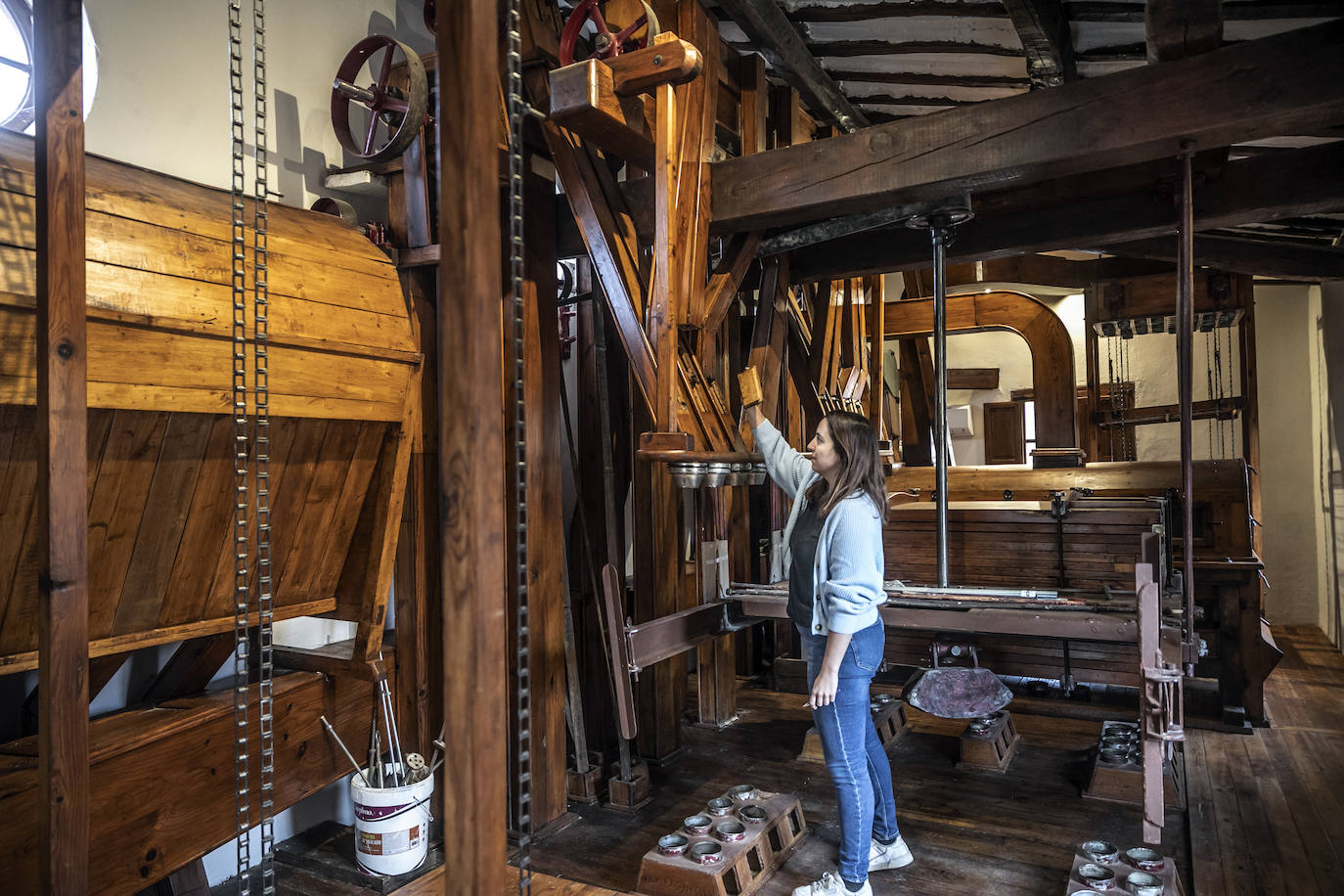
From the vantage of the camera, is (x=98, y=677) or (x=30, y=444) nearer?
(x=30, y=444)

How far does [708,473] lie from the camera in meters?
3.98

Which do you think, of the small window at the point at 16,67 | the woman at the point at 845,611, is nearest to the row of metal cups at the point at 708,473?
the woman at the point at 845,611

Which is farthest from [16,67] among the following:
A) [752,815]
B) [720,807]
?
[752,815]

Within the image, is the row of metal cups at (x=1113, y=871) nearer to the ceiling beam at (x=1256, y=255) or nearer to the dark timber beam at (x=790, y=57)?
the ceiling beam at (x=1256, y=255)

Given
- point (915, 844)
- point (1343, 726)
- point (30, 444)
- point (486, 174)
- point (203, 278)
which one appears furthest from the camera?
point (1343, 726)

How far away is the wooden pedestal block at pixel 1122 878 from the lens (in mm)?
3279

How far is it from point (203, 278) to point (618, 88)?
172 centimetres

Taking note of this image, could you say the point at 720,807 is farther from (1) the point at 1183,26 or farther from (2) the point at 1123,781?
(1) the point at 1183,26

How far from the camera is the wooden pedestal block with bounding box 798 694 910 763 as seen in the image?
17.8 feet

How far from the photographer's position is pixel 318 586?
3951 mm

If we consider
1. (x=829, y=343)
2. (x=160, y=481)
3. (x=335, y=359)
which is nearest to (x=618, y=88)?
(x=335, y=359)

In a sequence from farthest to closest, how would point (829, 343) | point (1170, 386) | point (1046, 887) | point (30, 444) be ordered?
point (1170, 386)
point (829, 343)
point (1046, 887)
point (30, 444)

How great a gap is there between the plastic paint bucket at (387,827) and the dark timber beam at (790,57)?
4293 mm

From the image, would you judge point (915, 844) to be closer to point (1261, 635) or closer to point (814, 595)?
point (814, 595)
